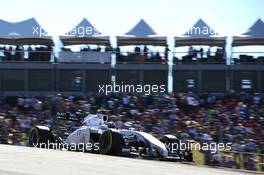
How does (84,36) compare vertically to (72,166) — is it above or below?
above

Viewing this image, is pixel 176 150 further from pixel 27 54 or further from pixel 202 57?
pixel 27 54

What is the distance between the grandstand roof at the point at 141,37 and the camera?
91.5ft

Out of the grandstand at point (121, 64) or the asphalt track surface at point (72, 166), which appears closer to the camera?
the asphalt track surface at point (72, 166)

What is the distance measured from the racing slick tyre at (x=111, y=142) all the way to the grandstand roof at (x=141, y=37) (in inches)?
454

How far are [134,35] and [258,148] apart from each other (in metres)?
11.4

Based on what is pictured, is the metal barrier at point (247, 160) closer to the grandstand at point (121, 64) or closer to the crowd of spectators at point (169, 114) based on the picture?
the crowd of spectators at point (169, 114)

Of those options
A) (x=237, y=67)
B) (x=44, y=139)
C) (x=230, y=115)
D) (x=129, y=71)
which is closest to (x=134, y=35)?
(x=129, y=71)

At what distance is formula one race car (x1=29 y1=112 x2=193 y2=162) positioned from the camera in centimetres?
1694

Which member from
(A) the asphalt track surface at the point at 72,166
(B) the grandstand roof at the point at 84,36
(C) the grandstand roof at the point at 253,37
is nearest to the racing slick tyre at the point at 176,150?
(A) the asphalt track surface at the point at 72,166

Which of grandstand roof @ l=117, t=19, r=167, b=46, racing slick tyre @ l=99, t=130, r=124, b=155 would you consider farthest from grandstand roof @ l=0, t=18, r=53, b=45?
racing slick tyre @ l=99, t=130, r=124, b=155

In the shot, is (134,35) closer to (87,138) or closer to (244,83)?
(244,83)

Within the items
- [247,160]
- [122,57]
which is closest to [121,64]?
[122,57]

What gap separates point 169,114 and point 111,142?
6428 mm

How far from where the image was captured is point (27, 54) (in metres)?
28.6
